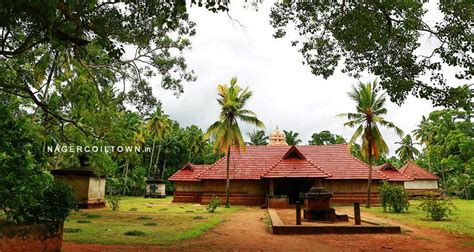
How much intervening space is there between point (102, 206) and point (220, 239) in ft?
45.2

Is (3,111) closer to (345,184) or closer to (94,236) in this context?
(94,236)

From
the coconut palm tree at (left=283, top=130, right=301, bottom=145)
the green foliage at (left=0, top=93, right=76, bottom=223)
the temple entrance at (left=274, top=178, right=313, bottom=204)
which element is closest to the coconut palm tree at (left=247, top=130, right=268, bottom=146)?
the coconut palm tree at (left=283, top=130, right=301, bottom=145)

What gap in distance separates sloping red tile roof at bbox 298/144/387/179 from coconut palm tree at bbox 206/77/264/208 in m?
6.51

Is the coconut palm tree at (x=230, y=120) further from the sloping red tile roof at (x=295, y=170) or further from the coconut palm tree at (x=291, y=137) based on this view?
the coconut palm tree at (x=291, y=137)

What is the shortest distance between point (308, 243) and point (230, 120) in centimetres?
1501

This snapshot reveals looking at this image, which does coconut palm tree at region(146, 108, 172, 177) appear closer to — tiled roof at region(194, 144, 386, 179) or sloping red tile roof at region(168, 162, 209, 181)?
sloping red tile roof at region(168, 162, 209, 181)

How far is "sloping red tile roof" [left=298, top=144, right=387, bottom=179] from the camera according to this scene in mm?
24797

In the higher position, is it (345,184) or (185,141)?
(185,141)

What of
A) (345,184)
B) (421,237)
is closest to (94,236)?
(421,237)

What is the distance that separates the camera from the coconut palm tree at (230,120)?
74.7 ft

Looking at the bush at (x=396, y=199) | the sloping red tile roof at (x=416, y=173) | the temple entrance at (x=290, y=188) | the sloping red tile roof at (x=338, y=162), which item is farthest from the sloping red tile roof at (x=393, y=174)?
the bush at (x=396, y=199)

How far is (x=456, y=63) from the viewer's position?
22.0ft

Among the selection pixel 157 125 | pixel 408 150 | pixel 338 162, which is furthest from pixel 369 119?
pixel 408 150

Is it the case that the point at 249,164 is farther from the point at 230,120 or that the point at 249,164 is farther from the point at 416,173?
the point at 416,173
